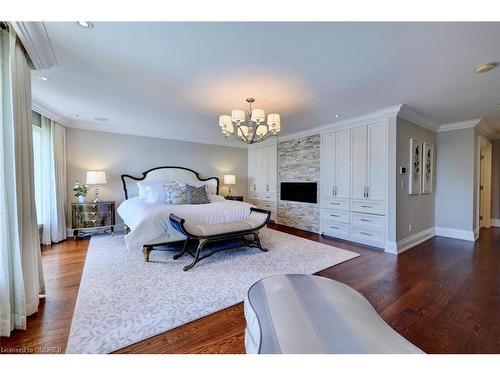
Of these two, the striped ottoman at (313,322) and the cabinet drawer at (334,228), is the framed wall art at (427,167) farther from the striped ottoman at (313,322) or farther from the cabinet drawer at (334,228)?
the striped ottoman at (313,322)

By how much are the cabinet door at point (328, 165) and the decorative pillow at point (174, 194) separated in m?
2.99

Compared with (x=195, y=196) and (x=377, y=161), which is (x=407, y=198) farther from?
(x=195, y=196)

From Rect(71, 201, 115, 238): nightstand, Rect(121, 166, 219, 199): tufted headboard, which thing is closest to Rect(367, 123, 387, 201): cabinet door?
Rect(121, 166, 219, 199): tufted headboard

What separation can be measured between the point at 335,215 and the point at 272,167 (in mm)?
2225

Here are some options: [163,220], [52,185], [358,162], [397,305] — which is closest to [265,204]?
[358,162]

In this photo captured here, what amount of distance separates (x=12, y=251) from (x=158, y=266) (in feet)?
4.80

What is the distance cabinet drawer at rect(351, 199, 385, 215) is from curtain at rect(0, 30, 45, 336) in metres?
4.53

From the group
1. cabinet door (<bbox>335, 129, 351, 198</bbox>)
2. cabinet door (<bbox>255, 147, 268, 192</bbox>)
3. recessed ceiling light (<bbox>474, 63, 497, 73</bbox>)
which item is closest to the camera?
recessed ceiling light (<bbox>474, 63, 497, 73</bbox>)

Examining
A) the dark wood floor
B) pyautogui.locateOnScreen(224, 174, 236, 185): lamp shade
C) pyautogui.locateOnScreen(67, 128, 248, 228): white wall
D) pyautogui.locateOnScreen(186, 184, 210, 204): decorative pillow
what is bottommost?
the dark wood floor

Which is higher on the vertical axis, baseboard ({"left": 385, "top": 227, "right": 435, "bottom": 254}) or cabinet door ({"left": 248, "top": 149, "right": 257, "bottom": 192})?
cabinet door ({"left": 248, "top": 149, "right": 257, "bottom": 192})

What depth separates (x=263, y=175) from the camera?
6.28 meters

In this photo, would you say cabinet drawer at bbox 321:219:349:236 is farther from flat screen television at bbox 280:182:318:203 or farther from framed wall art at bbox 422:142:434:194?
framed wall art at bbox 422:142:434:194

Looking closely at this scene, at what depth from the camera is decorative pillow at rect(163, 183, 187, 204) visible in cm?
423
